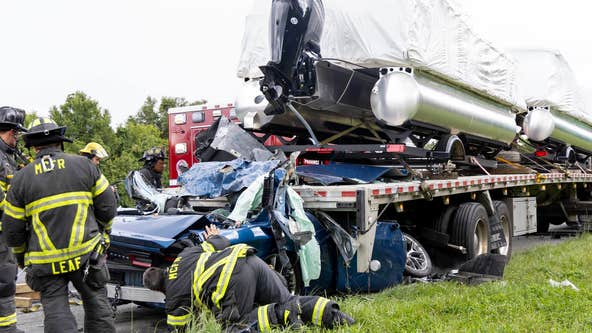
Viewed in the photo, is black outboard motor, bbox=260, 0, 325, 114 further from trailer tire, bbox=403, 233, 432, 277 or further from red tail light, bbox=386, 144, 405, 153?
trailer tire, bbox=403, 233, 432, 277

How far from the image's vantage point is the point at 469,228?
719 centimetres

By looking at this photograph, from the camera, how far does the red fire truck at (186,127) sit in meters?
9.98

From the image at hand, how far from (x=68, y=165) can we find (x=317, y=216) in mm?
2297

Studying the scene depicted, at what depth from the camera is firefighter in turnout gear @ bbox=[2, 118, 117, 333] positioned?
386 centimetres

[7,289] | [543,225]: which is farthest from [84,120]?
[7,289]

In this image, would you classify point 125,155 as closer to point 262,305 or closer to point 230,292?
point 262,305

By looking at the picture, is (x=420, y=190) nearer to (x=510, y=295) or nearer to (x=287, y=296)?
(x=510, y=295)

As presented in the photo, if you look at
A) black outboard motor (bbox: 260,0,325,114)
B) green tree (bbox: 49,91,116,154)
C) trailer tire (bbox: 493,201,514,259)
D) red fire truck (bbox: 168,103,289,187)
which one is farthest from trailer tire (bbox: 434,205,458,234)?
green tree (bbox: 49,91,116,154)

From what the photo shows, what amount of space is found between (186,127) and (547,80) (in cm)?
639

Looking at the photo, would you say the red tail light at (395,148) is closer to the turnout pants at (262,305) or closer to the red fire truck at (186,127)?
the turnout pants at (262,305)

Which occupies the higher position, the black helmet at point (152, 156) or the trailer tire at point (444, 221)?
the black helmet at point (152, 156)

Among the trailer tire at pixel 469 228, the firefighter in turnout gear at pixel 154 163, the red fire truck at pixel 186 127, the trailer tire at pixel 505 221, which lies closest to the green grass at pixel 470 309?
the trailer tire at pixel 469 228

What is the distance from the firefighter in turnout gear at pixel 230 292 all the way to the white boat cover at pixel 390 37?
9.52 feet

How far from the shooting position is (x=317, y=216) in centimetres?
544
